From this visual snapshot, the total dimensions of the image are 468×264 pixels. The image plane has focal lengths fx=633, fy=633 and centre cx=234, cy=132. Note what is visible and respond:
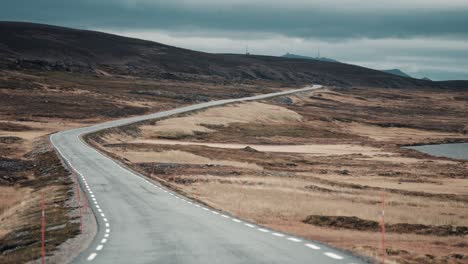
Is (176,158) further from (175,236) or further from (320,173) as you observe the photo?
(175,236)

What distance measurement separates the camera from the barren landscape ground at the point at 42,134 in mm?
27789

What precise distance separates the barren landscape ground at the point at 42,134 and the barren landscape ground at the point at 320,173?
8861mm

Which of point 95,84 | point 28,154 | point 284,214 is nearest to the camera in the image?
point 284,214

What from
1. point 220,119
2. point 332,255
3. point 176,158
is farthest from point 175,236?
point 220,119

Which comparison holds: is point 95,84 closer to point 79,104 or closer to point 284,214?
point 79,104

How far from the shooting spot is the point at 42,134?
10188cm

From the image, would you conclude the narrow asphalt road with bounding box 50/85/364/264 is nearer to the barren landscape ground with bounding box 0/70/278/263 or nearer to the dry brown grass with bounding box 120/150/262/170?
the barren landscape ground with bounding box 0/70/278/263

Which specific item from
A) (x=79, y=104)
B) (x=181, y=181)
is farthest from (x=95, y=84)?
(x=181, y=181)

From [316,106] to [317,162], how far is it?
121m

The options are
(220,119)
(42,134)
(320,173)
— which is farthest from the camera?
(220,119)

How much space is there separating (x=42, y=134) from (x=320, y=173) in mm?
53530

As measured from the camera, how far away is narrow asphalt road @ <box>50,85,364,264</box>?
18.3 meters

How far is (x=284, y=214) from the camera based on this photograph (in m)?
35.0

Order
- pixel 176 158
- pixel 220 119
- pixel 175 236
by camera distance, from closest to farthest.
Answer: pixel 175 236 < pixel 176 158 < pixel 220 119
